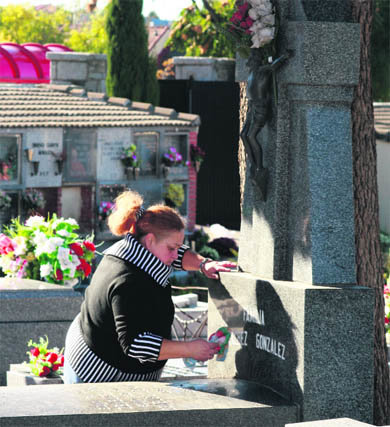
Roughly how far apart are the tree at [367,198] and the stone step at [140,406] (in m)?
0.89

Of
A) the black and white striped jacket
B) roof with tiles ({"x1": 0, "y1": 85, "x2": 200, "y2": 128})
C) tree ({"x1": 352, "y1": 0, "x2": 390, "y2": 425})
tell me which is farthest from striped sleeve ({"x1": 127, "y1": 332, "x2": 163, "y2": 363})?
roof with tiles ({"x1": 0, "y1": 85, "x2": 200, "y2": 128})

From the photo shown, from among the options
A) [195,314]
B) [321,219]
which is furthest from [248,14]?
[195,314]

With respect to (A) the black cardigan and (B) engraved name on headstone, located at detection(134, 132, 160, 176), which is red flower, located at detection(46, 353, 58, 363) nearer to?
(A) the black cardigan

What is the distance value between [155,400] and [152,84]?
1795 centimetres

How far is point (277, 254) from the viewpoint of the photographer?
5359mm

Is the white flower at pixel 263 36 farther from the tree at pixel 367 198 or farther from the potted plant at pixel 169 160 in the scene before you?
the potted plant at pixel 169 160

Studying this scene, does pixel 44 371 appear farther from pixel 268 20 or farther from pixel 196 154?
pixel 196 154

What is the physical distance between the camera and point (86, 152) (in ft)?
53.2

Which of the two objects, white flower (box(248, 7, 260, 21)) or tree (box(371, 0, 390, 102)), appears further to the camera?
tree (box(371, 0, 390, 102))

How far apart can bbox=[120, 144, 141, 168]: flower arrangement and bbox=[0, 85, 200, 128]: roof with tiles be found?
42cm

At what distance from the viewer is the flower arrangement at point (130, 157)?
1619 cm

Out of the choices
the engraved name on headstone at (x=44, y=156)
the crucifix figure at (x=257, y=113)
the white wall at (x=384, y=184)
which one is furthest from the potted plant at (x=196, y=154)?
the crucifix figure at (x=257, y=113)

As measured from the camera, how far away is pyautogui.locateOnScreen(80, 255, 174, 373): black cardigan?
477 cm

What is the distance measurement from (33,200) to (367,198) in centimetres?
1017
